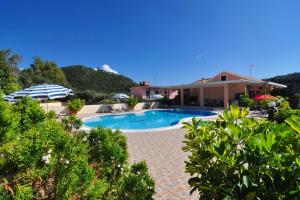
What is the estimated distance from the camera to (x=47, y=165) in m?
2.37

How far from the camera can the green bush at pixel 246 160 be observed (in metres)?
1.64

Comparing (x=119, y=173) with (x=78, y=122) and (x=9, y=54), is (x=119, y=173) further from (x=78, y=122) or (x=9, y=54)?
(x=9, y=54)

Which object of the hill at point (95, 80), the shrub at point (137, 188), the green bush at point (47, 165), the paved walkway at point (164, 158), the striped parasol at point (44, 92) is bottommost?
the paved walkway at point (164, 158)

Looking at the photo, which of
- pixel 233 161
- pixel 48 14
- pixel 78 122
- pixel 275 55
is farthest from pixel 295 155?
pixel 275 55

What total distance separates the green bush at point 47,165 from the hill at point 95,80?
200 feet

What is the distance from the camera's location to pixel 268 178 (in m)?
1.76

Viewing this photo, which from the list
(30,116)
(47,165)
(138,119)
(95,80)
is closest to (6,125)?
(30,116)

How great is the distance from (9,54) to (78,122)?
123 feet

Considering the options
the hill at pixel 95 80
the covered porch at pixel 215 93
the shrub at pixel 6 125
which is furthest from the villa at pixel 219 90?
the hill at pixel 95 80

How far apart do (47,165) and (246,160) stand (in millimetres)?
2047

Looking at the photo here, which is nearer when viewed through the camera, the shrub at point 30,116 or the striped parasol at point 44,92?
the shrub at point 30,116

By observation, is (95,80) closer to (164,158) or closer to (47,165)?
(164,158)

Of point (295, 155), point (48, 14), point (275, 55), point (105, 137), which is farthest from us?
point (275, 55)

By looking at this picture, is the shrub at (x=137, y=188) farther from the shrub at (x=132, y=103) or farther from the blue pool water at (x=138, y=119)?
the shrub at (x=132, y=103)
